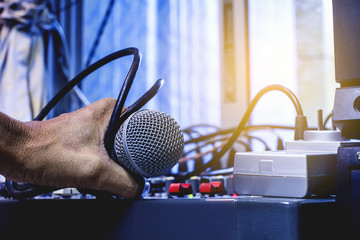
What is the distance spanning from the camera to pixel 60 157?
44 cm

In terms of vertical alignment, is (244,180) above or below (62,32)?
below

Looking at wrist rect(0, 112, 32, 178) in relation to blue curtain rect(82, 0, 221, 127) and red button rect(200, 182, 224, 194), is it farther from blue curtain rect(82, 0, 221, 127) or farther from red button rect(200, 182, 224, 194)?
blue curtain rect(82, 0, 221, 127)

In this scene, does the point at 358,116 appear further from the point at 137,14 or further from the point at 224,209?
the point at 137,14

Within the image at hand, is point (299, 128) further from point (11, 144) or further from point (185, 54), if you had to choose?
point (185, 54)

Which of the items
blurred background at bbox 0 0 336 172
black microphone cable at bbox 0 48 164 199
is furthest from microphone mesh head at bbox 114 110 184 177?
blurred background at bbox 0 0 336 172

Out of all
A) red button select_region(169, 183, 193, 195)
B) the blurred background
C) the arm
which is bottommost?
red button select_region(169, 183, 193, 195)

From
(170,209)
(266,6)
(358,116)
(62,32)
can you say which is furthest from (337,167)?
(62,32)

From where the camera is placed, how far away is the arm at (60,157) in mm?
435

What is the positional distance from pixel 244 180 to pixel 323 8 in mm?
703

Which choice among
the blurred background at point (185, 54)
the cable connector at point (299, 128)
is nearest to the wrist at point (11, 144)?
the cable connector at point (299, 128)

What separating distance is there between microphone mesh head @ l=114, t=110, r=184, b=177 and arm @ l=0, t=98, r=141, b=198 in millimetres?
22

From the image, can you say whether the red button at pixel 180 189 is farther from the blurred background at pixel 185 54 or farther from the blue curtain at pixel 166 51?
the blue curtain at pixel 166 51

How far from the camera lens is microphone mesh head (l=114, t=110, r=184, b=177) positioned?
0.44m

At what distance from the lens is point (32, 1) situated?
1416mm
